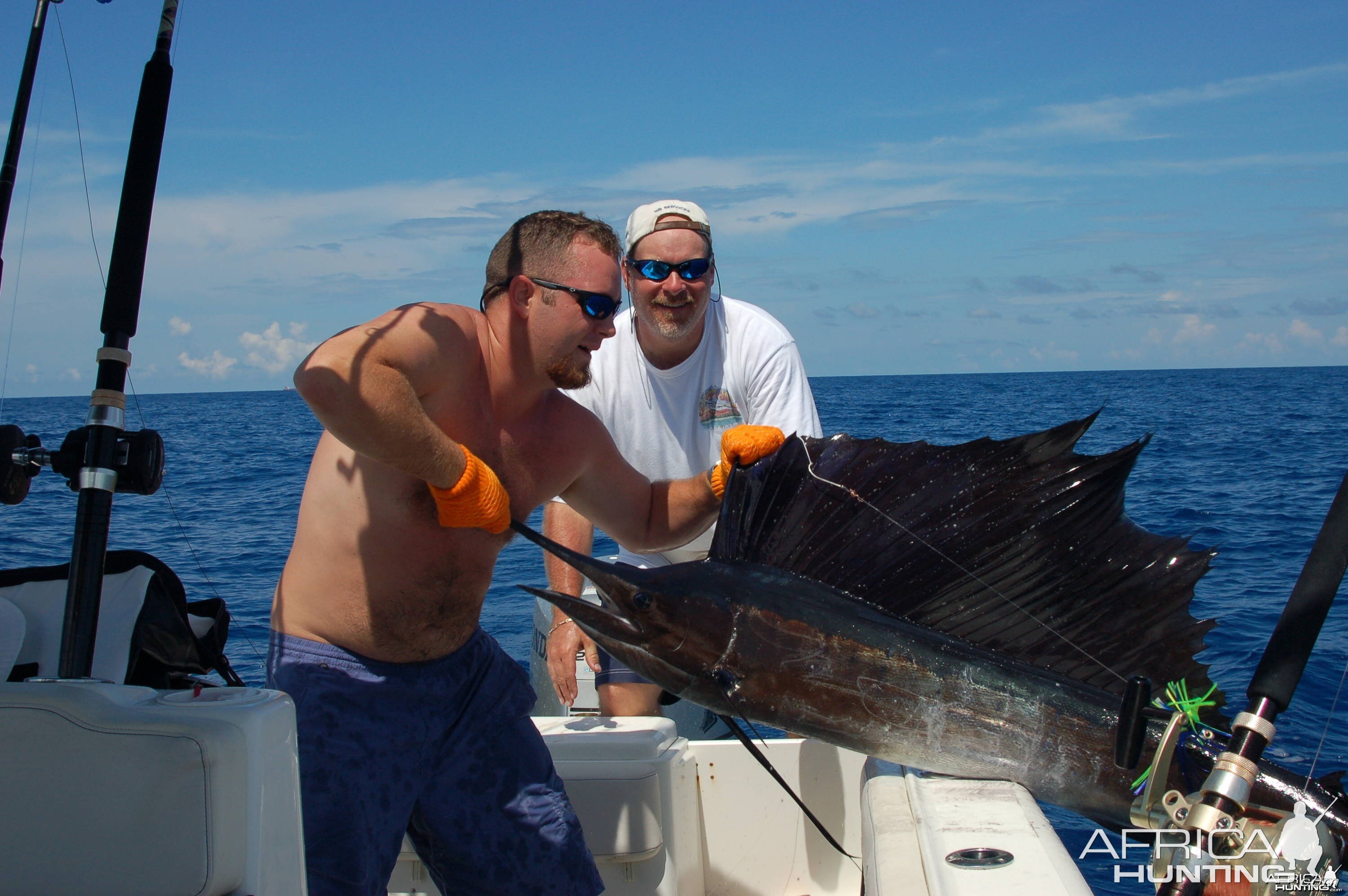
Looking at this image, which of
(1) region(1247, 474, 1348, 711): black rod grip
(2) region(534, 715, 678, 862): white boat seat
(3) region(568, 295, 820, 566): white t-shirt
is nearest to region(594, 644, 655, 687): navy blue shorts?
(3) region(568, 295, 820, 566): white t-shirt

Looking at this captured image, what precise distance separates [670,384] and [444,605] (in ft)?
3.77

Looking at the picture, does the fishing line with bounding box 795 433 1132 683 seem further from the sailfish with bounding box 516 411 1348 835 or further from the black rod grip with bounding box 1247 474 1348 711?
the black rod grip with bounding box 1247 474 1348 711

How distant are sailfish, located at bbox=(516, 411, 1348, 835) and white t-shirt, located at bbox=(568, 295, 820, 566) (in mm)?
934

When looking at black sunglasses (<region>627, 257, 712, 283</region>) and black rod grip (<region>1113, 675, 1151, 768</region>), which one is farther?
black sunglasses (<region>627, 257, 712, 283</region>)

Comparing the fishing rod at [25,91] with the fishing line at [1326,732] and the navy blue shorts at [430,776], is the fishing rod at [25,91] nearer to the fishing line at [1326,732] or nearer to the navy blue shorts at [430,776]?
the navy blue shorts at [430,776]

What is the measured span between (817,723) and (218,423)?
40465 millimetres

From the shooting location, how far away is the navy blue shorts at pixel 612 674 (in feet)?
10.1

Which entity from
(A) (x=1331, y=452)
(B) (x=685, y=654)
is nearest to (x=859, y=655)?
(B) (x=685, y=654)

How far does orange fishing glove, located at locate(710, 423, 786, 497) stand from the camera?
7.39ft

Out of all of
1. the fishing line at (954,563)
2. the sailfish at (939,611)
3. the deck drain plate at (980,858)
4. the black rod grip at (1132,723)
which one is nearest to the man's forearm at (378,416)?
the sailfish at (939,611)

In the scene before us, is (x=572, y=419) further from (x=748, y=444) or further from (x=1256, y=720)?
(x=1256, y=720)

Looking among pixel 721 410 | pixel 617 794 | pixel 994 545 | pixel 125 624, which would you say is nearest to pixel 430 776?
pixel 617 794

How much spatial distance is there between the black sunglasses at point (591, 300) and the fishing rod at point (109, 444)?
736 millimetres

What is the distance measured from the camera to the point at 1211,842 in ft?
4.19
